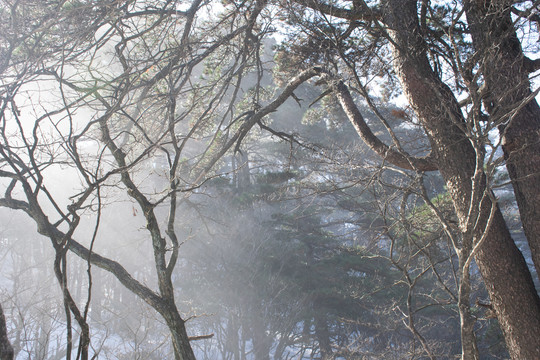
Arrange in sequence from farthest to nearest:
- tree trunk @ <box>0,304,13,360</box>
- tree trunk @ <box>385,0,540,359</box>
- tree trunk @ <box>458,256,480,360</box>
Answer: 1. tree trunk @ <box>385,0,540,359</box>
2. tree trunk @ <box>458,256,480,360</box>
3. tree trunk @ <box>0,304,13,360</box>

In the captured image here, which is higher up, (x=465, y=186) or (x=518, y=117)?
(x=518, y=117)

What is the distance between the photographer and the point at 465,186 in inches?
139

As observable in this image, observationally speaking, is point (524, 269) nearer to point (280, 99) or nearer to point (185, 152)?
point (280, 99)

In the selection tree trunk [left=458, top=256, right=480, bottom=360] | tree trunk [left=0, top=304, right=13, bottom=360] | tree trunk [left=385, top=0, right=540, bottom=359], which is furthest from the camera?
tree trunk [left=385, top=0, right=540, bottom=359]

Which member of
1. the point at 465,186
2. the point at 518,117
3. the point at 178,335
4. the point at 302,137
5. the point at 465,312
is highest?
the point at 302,137

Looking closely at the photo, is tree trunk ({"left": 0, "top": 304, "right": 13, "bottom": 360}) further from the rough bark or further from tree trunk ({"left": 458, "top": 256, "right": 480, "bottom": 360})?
the rough bark

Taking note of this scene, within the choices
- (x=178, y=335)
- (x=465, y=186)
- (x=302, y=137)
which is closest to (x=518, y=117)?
(x=465, y=186)

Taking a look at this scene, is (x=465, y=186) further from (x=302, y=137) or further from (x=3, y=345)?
(x=3, y=345)

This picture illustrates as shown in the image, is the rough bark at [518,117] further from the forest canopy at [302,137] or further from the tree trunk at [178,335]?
the tree trunk at [178,335]

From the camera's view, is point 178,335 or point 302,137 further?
point 302,137

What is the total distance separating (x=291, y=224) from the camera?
1425 cm

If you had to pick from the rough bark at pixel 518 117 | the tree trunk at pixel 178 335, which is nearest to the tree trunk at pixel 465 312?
the rough bark at pixel 518 117

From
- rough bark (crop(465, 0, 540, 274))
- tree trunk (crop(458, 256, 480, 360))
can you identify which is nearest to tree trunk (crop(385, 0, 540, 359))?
rough bark (crop(465, 0, 540, 274))

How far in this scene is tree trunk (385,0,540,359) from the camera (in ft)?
10.6
